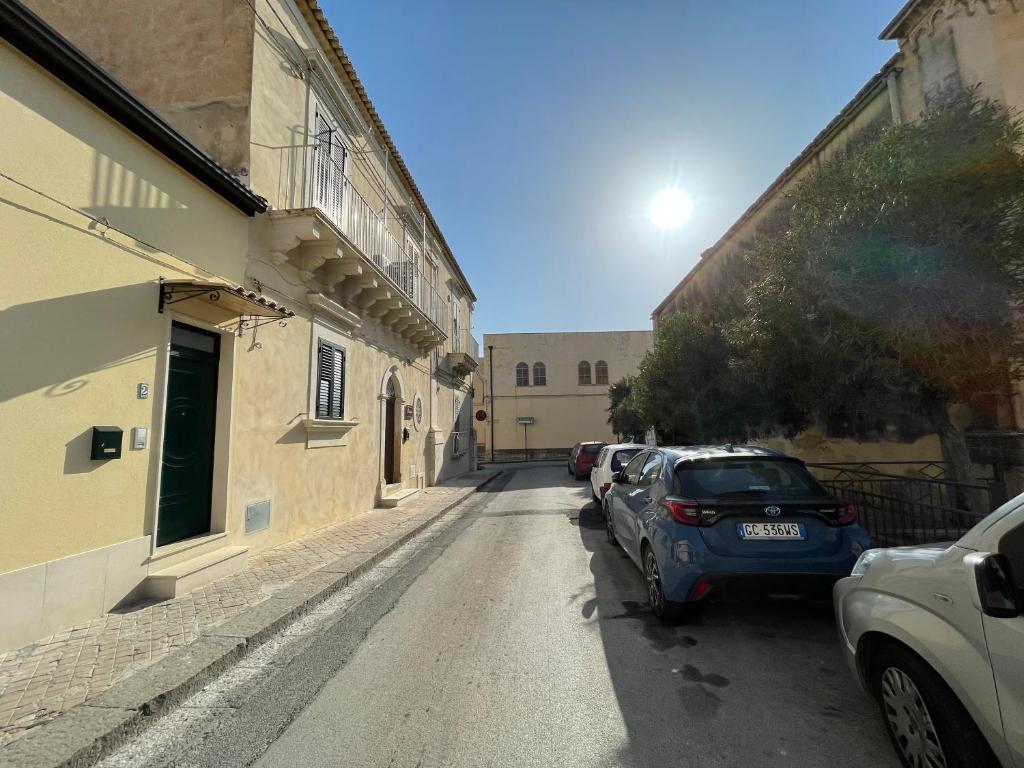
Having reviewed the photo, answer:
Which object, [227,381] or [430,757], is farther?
[227,381]

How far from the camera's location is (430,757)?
236cm

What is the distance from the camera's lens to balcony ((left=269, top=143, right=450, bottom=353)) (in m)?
6.52

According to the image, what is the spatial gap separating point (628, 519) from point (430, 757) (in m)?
3.57

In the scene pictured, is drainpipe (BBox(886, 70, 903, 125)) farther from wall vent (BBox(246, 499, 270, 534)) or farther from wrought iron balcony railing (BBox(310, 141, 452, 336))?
wall vent (BBox(246, 499, 270, 534))

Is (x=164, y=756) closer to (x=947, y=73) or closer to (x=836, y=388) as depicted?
(x=836, y=388)

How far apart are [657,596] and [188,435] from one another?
205 inches

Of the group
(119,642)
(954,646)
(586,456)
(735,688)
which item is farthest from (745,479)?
(586,456)

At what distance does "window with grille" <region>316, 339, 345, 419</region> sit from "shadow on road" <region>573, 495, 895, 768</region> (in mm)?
5319

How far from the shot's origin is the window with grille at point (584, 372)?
37.2 metres

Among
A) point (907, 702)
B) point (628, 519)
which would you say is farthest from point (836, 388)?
point (907, 702)

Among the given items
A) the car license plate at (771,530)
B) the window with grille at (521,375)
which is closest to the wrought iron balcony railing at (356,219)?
the car license plate at (771,530)

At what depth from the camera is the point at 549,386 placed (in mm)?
36906

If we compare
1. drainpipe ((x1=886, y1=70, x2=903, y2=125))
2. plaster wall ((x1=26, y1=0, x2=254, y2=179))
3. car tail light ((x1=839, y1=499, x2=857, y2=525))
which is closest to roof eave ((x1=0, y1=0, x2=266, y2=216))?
plaster wall ((x1=26, y1=0, x2=254, y2=179))

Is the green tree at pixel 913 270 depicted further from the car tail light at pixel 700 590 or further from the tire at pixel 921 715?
the tire at pixel 921 715
